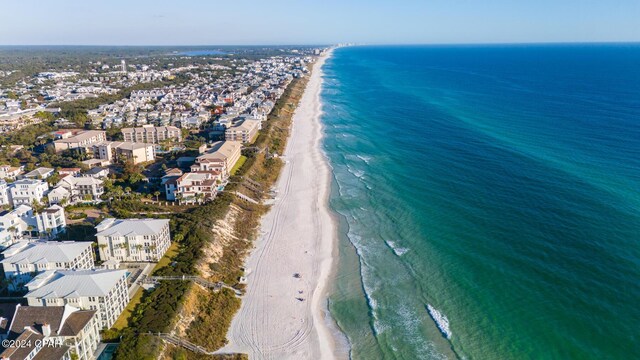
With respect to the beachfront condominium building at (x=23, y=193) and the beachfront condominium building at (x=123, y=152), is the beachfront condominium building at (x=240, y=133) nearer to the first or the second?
the beachfront condominium building at (x=123, y=152)

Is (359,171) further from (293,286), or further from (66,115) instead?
(66,115)

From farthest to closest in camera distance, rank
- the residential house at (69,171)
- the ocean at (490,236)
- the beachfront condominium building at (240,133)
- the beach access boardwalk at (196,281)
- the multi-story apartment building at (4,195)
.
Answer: the beachfront condominium building at (240,133), the residential house at (69,171), the multi-story apartment building at (4,195), the beach access boardwalk at (196,281), the ocean at (490,236)

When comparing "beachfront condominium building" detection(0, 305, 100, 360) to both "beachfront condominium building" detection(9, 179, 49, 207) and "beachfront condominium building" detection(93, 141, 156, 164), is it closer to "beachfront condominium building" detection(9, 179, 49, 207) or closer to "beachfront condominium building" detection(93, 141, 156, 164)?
"beachfront condominium building" detection(9, 179, 49, 207)

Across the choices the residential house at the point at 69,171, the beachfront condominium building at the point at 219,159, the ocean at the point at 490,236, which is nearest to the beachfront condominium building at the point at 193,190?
the beachfront condominium building at the point at 219,159

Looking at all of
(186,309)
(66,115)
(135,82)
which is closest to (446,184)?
(186,309)

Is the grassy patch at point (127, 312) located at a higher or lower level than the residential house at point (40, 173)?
lower

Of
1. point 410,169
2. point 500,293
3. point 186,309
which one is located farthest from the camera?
point 410,169

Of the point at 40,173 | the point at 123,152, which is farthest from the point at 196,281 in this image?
the point at 123,152

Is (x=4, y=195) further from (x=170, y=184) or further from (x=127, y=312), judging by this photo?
(x=127, y=312)
